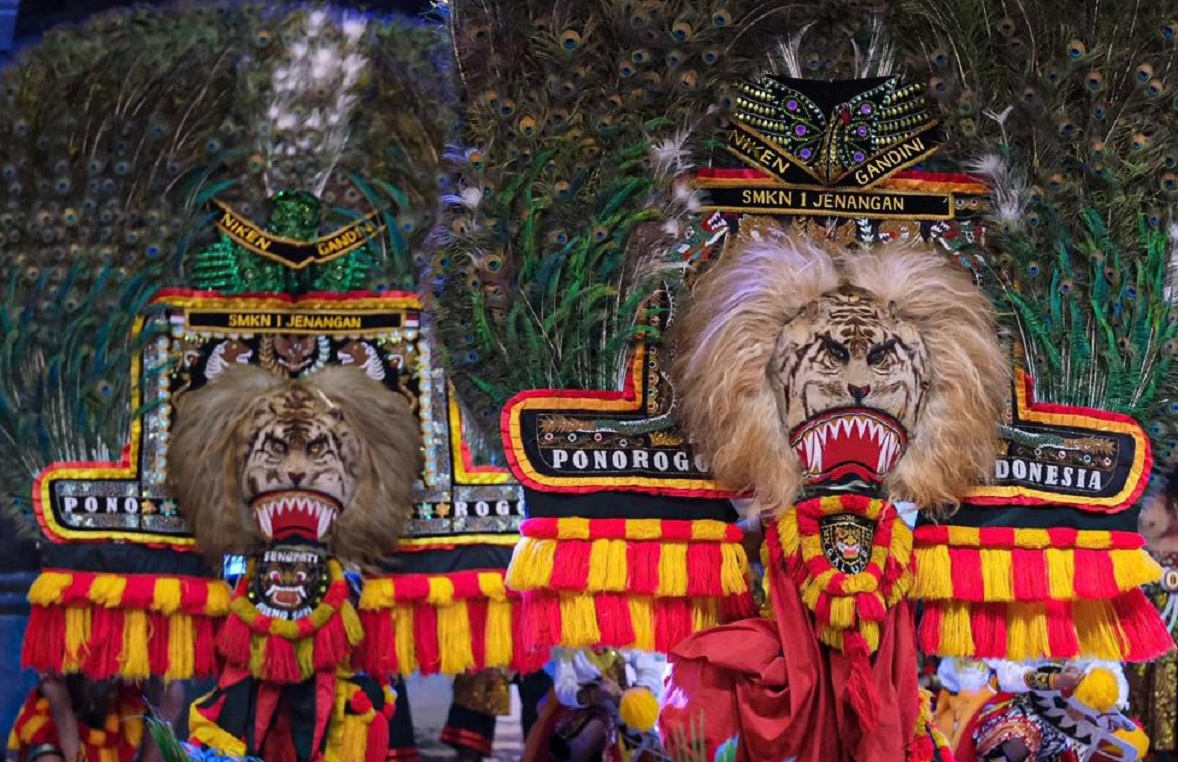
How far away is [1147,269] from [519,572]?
5.28 ft

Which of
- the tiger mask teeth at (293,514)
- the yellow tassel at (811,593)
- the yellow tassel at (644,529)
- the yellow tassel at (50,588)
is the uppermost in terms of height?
the tiger mask teeth at (293,514)

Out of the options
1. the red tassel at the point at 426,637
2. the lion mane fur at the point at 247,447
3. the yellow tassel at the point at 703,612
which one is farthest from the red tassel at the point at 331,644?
the yellow tassel at the point at 703,612

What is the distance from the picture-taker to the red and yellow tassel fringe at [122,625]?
575 cm

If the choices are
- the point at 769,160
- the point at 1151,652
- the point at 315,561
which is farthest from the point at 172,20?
the point at 1151,652

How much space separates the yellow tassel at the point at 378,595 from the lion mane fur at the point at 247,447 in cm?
7

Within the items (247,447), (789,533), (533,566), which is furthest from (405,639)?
(789,533)

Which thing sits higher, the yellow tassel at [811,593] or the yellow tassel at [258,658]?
the yellow tassel at [811,593]

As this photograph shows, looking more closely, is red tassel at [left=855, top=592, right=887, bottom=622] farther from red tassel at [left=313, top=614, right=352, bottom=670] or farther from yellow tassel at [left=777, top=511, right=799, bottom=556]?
red tassel at [left=313, top=614, right=352, bottom=670]

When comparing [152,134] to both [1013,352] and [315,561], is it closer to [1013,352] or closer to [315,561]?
[315,561]

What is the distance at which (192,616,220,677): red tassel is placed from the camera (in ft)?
18.9

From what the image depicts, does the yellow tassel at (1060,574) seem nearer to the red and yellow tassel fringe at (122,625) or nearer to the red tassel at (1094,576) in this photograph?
the red tassel at (1094,576)

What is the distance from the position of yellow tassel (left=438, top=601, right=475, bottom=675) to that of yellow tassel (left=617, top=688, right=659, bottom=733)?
554mm

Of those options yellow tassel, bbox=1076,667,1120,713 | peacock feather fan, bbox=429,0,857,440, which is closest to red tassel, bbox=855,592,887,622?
peacock feather fan, bbox=429,0,857,440

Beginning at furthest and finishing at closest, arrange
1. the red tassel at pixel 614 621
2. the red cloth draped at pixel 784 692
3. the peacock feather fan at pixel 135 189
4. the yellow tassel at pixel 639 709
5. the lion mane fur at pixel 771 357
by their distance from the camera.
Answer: the peacock feather fan at pixel 135 189
the yellow tassel at pixel 639 709
the red tassel at pixel 614 621
the lion mane fur at pixel 771 357
the red cloth draped at pixel 784 692
